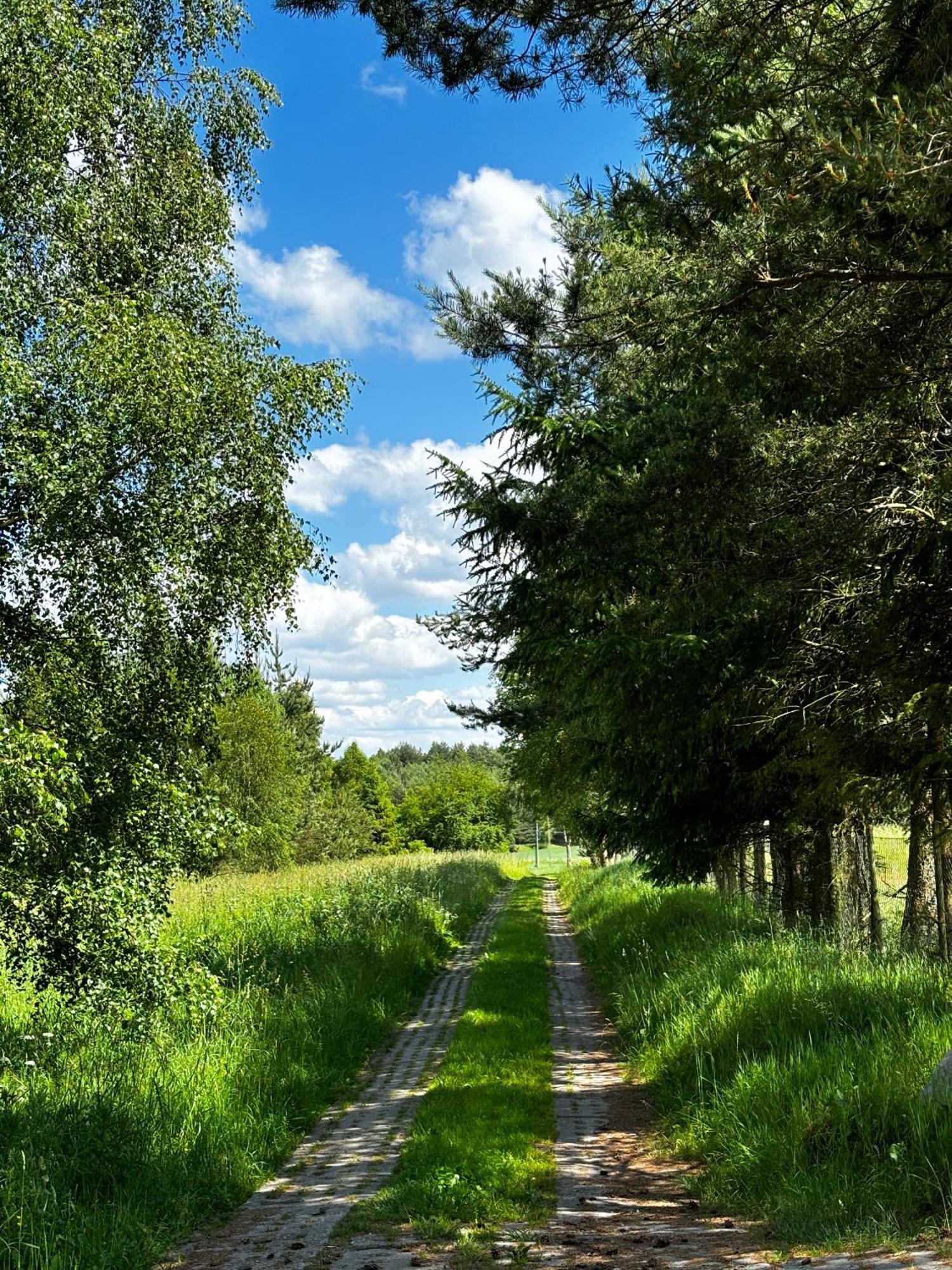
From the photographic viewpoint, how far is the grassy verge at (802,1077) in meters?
4.70

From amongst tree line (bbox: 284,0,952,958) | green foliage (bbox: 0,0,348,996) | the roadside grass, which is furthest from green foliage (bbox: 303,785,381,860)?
tree line (bbox: 284,0,952,958)

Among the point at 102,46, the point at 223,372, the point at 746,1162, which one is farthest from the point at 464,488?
the point at 746,1162

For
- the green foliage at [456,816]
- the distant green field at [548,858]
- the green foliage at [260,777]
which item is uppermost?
the green foliage at [260,777]

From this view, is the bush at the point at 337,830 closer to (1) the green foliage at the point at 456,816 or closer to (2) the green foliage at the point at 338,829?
(2) the green foliage at the point at 338,829

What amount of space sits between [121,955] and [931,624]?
25.5 ft

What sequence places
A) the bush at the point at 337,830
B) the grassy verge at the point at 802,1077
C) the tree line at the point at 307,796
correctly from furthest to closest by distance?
the bush at the point at 337,830, the tree line at the point at 307,796, the grassy verge at the point at 802,1077

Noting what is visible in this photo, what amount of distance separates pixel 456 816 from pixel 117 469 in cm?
7425

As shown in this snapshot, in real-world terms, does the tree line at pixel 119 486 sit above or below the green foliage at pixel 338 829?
above

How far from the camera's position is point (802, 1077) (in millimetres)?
6016

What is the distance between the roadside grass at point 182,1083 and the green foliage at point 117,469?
1198 millimetres

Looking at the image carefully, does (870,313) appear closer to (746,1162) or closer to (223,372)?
(746,1162)

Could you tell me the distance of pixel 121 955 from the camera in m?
9.14

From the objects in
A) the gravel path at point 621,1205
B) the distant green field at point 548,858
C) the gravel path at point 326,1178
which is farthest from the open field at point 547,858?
the gravel path at point 621,1205

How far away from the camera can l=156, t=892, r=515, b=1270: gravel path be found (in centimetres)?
490
